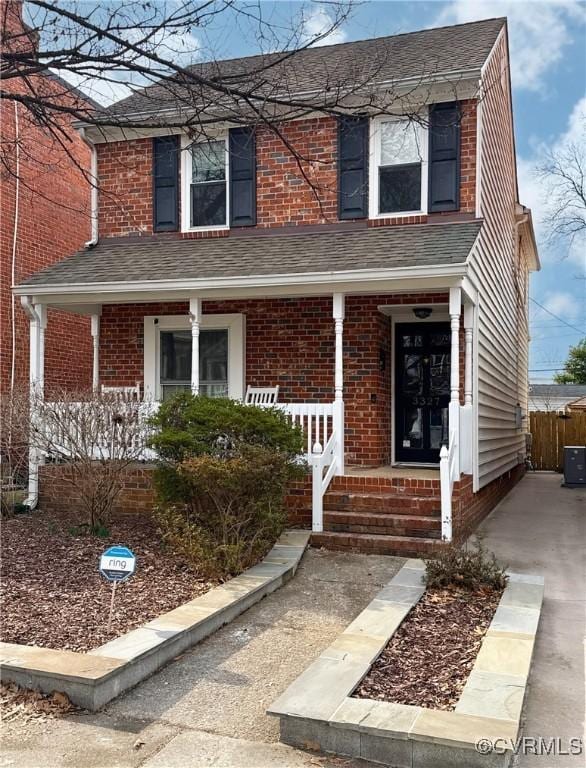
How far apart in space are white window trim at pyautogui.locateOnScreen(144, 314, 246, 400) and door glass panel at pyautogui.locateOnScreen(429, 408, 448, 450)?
287 centimetres

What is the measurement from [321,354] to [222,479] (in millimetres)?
4075

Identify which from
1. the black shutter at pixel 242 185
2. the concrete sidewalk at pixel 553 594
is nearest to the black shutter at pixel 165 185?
the black shutter at pixel 242 185

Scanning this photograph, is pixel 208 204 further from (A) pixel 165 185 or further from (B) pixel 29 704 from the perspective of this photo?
(B) pixel 29 704

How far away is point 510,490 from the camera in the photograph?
13844 mm

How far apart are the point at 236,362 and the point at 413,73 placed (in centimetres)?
475

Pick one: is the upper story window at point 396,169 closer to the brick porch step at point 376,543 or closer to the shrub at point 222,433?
the shrub at point 222,433

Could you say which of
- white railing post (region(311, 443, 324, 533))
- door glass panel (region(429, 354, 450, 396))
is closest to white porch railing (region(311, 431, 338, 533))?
white railing post (region(311, 443, 324, 533))

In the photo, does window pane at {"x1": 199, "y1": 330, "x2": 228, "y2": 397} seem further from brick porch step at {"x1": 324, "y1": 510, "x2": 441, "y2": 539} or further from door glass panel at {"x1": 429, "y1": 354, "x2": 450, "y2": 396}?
brick porch step at {"x1": 324, "y1": 510, "x2": 441, "y2": 539}

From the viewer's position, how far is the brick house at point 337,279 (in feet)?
27.7

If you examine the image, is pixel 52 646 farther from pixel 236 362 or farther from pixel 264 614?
pixel 236 362

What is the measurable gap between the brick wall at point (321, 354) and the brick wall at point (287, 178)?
1182mm

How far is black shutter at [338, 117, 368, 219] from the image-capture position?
9.97 m

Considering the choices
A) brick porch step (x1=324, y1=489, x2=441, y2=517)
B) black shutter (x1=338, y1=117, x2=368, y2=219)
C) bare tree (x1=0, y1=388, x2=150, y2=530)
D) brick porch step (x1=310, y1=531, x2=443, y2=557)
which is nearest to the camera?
brick porch step (x1=310, y1=531, x2=443, y2=557)

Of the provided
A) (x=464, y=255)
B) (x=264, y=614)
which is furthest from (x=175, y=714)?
(x=464, y=255)
